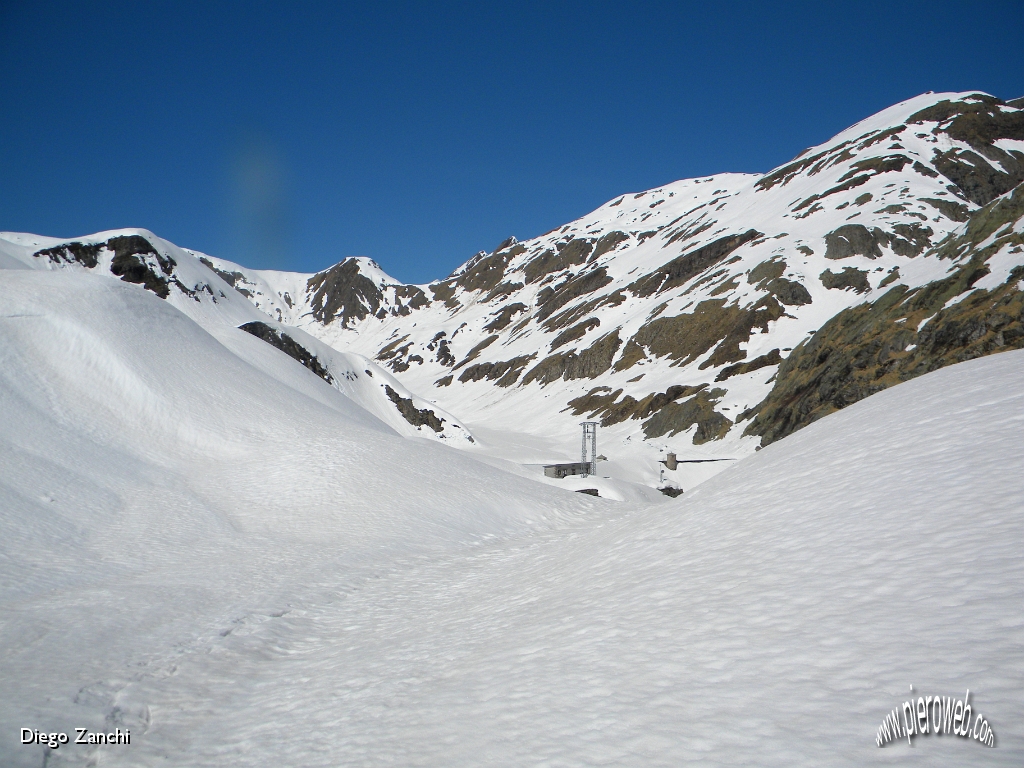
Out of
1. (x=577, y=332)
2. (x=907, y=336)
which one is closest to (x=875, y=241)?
(x=577, y=332)

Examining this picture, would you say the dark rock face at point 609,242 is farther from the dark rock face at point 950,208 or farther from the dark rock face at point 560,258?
the dark rock face at point 950,208

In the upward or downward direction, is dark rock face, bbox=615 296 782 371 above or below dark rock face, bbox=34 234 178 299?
above

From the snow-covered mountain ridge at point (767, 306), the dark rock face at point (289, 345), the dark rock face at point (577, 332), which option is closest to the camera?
the snow-covered mountain ridge at point (767, 306)

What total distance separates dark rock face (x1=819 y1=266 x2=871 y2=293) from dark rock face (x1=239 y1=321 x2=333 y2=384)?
50.2 metres

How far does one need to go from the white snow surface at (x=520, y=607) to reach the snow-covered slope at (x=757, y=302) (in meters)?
24.7

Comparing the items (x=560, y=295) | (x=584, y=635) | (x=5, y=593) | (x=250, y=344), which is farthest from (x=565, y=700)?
(x=560, y=295)

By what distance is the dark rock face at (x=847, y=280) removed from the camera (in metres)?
61.1

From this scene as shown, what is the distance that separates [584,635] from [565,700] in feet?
4.06

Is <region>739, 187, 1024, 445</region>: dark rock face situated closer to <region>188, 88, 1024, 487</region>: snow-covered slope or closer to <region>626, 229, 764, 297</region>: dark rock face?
<region>188, 88, 1024, 487</region>: snow-covered slope

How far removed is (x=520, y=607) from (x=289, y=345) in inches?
1447

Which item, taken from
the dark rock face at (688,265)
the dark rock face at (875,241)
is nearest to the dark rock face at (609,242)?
the dark rock face at (688,265)

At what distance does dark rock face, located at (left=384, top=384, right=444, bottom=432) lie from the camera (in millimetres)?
45156

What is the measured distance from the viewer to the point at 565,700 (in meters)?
4.95

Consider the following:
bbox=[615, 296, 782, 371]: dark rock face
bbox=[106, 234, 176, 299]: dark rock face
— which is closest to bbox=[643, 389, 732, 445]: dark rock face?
bbox=[615, 296, 782, 371]: dark rock face
